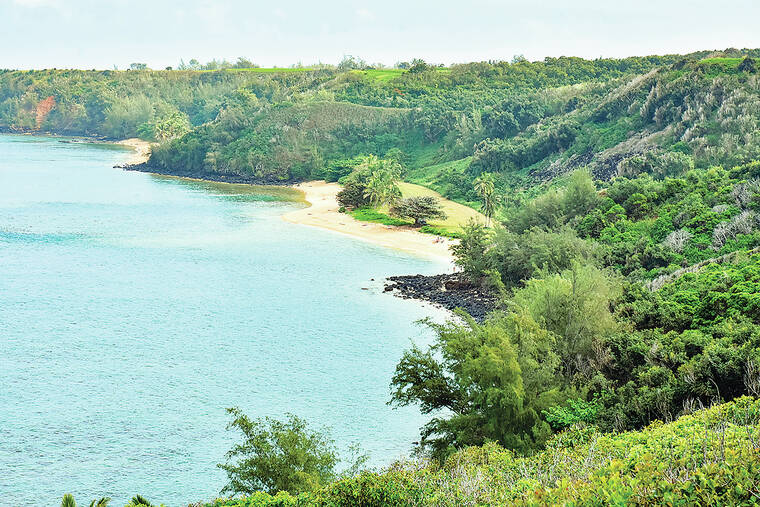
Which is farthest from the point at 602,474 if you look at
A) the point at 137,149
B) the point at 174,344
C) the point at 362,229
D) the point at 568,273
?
the point at 137,149

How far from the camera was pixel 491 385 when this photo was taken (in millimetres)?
25266

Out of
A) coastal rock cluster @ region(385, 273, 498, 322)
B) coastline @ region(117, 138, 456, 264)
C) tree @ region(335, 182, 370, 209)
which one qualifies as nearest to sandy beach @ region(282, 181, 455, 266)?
coastline @ region(117, 138, 456, 264)

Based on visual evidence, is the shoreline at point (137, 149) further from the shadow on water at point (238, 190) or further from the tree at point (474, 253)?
the tree at point (474, 253)

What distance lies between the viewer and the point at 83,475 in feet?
93.2

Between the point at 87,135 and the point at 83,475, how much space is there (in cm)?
17069

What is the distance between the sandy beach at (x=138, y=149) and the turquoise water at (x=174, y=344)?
51229 millimetres

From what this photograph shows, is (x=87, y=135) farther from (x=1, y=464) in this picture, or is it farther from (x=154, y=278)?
(x=1, y=464)

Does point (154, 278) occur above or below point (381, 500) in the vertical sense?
below

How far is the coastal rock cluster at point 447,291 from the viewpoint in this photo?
48.7 m

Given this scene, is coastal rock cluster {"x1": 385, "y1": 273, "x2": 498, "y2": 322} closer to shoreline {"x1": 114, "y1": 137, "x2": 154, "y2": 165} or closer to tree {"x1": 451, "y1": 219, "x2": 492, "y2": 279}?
tree {"x1": 451, "y1": 219, "x2": 492, "y2": 279}

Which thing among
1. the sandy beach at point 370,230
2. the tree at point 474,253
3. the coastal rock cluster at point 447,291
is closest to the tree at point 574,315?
the coastal rock cluster at point 447,291

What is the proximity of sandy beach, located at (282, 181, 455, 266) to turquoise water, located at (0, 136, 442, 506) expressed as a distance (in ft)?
7.68

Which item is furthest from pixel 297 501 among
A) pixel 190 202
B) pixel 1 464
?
pixel 190 202

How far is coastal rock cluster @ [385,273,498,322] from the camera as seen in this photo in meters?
48.7
